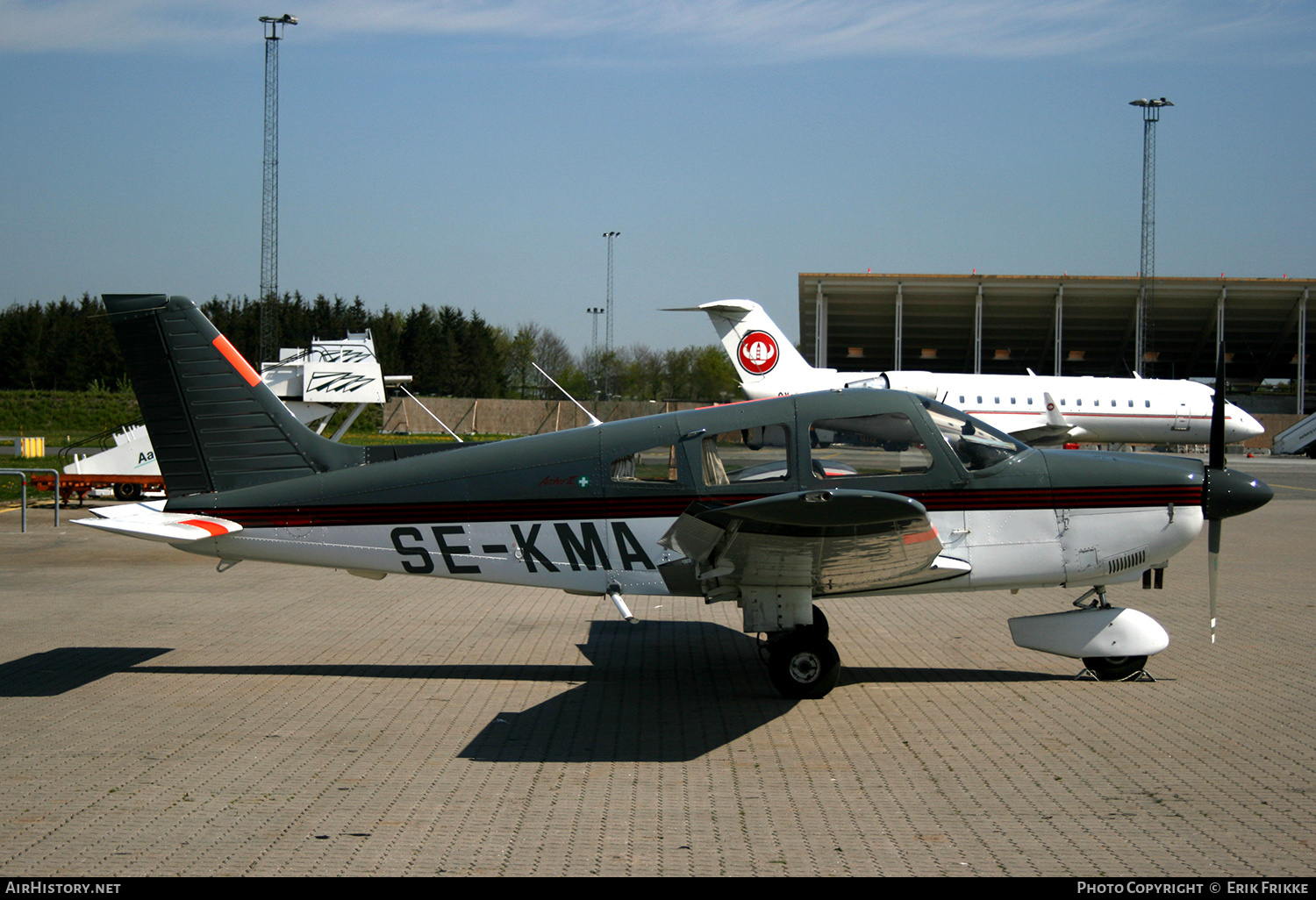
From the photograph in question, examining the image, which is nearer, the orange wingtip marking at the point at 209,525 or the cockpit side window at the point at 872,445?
the cockpit side window at the point at 872,445

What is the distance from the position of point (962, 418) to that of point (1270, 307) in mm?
58835

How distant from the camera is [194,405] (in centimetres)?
720

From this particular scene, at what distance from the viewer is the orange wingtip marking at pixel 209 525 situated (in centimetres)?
676

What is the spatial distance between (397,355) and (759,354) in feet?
159

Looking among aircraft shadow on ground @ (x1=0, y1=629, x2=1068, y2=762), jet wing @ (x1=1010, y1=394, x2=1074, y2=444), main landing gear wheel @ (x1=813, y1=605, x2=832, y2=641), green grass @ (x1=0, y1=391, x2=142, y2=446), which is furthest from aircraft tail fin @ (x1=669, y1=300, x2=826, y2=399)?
green grass @ (x1=0, y1=391, x2=142, y2=446)

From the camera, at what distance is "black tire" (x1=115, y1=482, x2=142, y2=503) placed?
19.5 m

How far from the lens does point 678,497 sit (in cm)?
676

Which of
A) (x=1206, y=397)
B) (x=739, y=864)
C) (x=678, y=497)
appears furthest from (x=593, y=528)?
(x=1206, y=397)

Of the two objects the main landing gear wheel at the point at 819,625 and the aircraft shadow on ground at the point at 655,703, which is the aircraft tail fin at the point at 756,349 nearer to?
the aircraft shadow on ground at the point at 655,703

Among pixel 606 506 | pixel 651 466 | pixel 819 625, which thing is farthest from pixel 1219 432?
pixel 606 506

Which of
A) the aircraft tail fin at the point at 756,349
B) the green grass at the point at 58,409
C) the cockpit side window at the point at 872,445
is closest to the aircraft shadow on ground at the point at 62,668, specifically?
the cockpit side window at the point at 872,445

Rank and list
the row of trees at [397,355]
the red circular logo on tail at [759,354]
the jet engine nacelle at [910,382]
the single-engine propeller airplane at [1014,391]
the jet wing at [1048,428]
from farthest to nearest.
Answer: the row of trees at [397,355]
the red circular logo on tail at [759,354]
the single-engine propeller airplane at [1014,391]
the jet engine nacelle at [910,382]
the jet wing at [1048,428]

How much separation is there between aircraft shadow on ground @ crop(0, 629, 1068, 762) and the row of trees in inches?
2045

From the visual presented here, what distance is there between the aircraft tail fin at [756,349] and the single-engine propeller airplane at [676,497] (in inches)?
923
